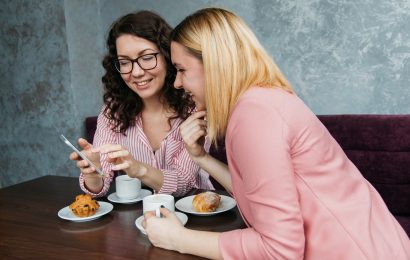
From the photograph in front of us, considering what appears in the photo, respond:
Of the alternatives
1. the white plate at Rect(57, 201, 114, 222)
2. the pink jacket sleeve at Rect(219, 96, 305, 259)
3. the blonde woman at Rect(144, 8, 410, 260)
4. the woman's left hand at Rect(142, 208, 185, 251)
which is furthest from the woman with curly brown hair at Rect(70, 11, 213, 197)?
the pink jacket sleeve at Rect(219, 96, 305, 259)

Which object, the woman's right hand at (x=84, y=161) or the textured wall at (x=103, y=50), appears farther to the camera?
the textured wall at (x=103, y=50)

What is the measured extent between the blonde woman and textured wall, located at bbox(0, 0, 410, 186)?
1410 mm

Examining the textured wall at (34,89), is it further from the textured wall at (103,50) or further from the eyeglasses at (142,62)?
the eyeglasses at (142,62)

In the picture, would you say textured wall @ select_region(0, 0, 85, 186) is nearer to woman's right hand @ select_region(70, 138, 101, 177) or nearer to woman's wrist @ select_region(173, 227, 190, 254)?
woman's right hand @ select_region(70, 138, 101, 177)

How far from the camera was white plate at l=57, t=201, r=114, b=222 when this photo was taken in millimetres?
1235

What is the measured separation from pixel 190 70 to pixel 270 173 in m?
0.37

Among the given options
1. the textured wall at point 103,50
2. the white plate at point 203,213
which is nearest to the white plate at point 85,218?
the white plate at point 203,213

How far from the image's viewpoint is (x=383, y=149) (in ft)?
6.87

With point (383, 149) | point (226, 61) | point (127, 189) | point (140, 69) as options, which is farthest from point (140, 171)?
point (383, 149)

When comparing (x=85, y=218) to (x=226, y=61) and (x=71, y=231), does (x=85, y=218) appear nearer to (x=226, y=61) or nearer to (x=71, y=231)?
(x=71, y=231)

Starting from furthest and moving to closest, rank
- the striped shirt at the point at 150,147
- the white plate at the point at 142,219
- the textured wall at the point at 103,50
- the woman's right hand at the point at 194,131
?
the textured wall at the point at 103,50, the striped shirt at the point at 150,147, the woman's right hand at the point at 194,131, the white plate at the point at 142,219

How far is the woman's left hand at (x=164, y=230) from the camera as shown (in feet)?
3.26

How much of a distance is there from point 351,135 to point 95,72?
174 cm

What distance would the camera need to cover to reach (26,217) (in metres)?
1.30
